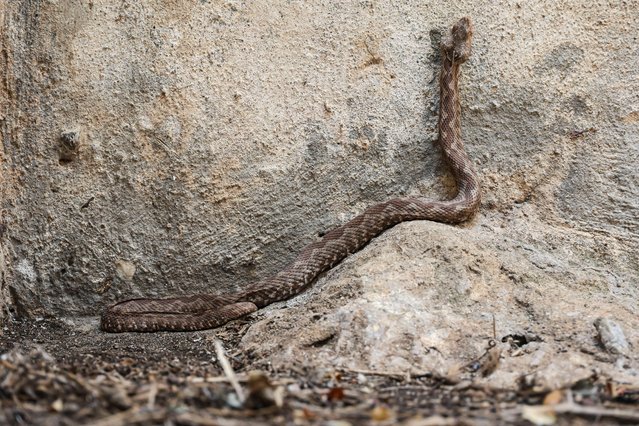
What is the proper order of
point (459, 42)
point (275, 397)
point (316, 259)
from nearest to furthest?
point (275, 397)
point (316, 259)
point (459, 42)

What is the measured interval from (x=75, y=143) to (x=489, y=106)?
13.2ft

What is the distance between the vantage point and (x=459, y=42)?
820 centimetres

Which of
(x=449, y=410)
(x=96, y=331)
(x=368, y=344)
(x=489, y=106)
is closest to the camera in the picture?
(x=449, y=410)

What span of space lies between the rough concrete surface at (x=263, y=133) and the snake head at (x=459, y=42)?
208 millimetres

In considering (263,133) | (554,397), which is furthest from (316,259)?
(554,397)

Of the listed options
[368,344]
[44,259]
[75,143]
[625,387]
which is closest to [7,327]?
[44,259]

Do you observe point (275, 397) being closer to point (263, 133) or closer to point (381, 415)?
point (381, 415)

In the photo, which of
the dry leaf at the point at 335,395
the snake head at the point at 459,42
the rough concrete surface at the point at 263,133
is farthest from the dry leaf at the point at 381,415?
the snake head at the point at 459,42

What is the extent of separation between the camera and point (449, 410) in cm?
437

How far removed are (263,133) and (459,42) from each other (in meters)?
2.08

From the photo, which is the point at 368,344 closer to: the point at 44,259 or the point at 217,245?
the point at 217,245

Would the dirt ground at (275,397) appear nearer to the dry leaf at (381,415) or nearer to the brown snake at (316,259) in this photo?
the dry leaf at (381,415)

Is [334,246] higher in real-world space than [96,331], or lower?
higher

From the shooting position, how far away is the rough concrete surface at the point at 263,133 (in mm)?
8109
